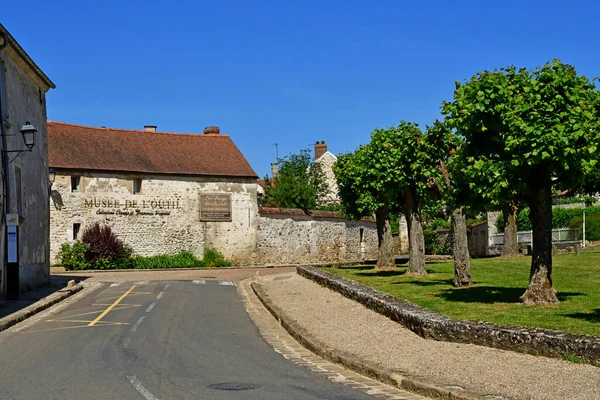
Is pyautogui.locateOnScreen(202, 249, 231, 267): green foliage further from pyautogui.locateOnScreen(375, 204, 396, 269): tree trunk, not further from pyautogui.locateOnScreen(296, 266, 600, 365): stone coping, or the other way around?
pyautogui.locateOnScreen(296, 266, 600, 365): stone coping

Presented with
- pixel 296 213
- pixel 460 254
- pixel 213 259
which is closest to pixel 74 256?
pixel 213 259

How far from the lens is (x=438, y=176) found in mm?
20875

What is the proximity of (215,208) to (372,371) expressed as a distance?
1408 inches

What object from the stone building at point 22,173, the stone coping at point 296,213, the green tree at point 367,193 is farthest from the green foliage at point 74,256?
the green tree at point 367,193

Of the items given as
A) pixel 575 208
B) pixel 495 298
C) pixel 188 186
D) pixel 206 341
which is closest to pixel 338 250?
pixel 188 186

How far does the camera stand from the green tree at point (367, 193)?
979 inches

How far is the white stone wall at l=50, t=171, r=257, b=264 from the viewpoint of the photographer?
132 ft

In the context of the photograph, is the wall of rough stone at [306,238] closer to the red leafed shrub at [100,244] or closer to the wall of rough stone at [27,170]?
the red leafed shrub at [100,244]

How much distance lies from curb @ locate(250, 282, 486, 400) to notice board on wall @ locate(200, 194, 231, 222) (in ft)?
97.7

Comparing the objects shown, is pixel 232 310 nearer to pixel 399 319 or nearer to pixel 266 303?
pixel 266 303

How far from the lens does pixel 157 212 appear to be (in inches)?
1698

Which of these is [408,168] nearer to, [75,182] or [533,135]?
[533,135]

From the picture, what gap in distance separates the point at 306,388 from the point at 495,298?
852cm

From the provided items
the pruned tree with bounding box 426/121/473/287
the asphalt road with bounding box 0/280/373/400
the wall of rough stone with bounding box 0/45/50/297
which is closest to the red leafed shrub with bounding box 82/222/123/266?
the wall of rough stone with bounding box 0/45/50/297
